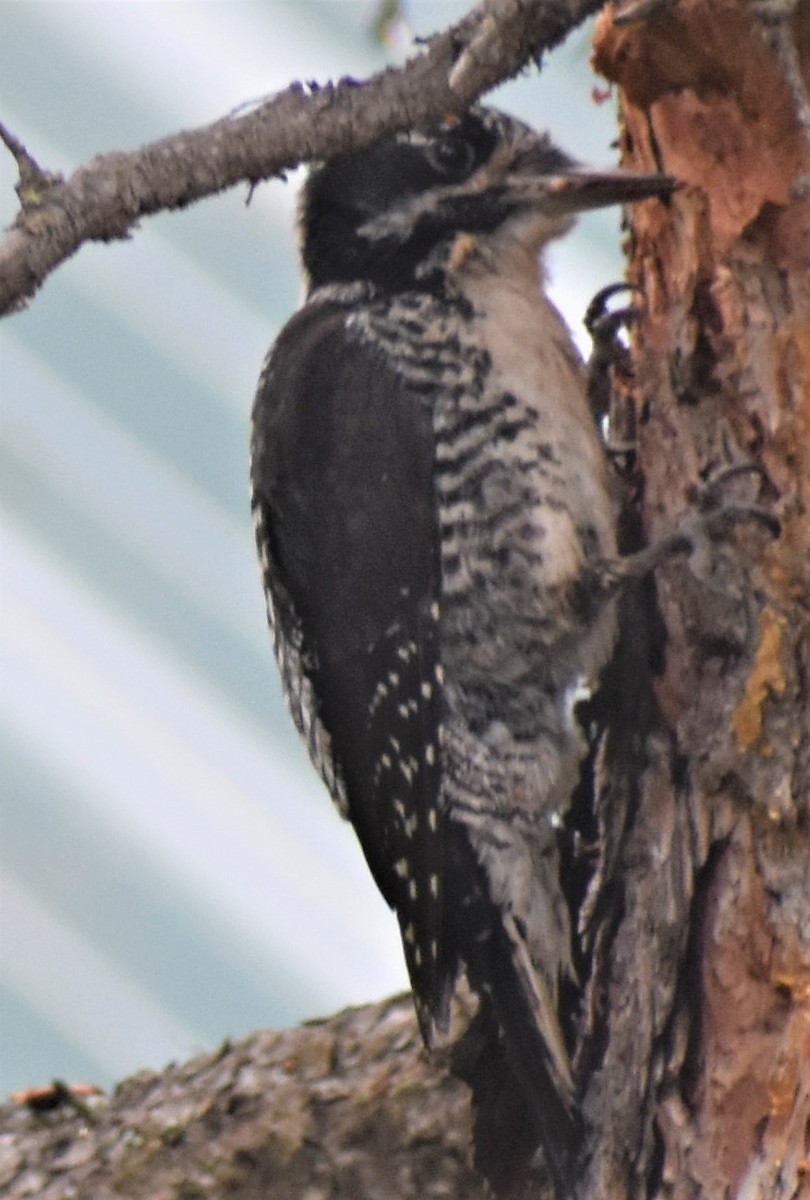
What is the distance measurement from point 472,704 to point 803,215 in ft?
2.59

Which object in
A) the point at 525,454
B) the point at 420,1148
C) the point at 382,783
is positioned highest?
the point at 525,454

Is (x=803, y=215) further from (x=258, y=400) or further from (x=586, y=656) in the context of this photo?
(x=258, y=400)

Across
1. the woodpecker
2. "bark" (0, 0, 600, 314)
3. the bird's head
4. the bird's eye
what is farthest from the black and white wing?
"bark" (0, 0, 600, 314)

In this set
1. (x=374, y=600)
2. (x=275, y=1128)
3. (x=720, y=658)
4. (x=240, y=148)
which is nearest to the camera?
(x=240, y=148)

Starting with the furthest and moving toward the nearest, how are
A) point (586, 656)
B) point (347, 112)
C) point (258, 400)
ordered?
point (258, 400) < point (586, 656) < point (347, 112)

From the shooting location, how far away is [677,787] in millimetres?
2242

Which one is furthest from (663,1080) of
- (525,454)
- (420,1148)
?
(525,454)

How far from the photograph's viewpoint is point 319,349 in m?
2.60

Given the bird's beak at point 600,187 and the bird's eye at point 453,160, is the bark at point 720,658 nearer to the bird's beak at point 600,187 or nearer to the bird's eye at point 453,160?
the bird's beak at point 600,187

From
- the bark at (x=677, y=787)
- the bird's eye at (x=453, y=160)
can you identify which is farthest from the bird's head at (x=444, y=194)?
the bark at (x=677, y=787)

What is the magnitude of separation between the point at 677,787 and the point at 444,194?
37.5 inches

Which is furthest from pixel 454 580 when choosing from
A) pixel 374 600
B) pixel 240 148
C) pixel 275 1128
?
pixel 240 148

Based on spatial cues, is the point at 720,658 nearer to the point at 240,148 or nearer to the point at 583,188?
the point at 583,188

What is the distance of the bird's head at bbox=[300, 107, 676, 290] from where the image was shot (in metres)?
2.63
